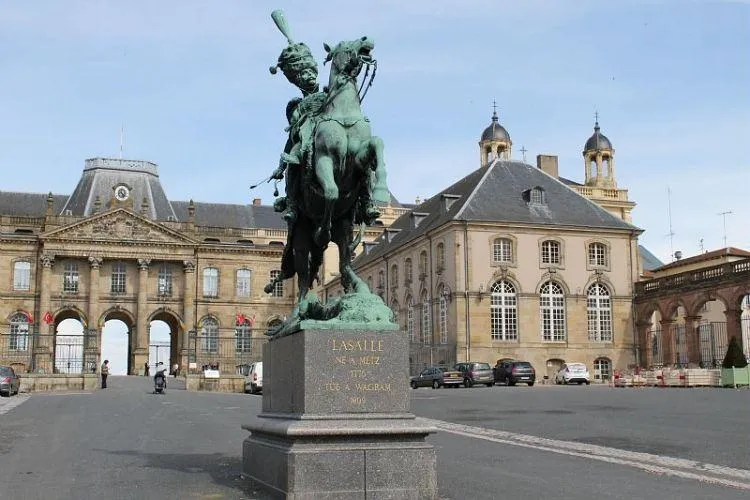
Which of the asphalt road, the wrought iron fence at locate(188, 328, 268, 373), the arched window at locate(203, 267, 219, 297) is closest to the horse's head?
the asphalt road

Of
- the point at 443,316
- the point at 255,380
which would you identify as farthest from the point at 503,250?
the point at 255,380

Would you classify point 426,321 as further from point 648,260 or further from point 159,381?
point 648,260

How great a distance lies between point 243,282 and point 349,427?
72.2 metres

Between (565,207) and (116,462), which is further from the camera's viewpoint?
(565,207)

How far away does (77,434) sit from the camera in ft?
48.0

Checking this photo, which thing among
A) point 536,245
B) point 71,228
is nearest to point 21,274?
point 71,228

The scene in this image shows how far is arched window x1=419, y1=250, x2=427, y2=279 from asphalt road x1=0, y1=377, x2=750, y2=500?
31.9 meters

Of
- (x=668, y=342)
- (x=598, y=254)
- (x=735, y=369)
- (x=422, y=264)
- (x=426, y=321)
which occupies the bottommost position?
(x=735, y=369)

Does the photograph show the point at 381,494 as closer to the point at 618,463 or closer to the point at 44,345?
the point at 618,463

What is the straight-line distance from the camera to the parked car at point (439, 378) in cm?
4081

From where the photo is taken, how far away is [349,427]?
6688mm

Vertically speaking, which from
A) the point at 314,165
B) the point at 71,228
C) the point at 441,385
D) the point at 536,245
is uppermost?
the point at 71,228

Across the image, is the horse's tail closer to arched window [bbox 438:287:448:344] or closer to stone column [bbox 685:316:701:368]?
stone column [bbox 685:316:701:368]

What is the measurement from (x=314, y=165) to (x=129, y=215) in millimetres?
69416
